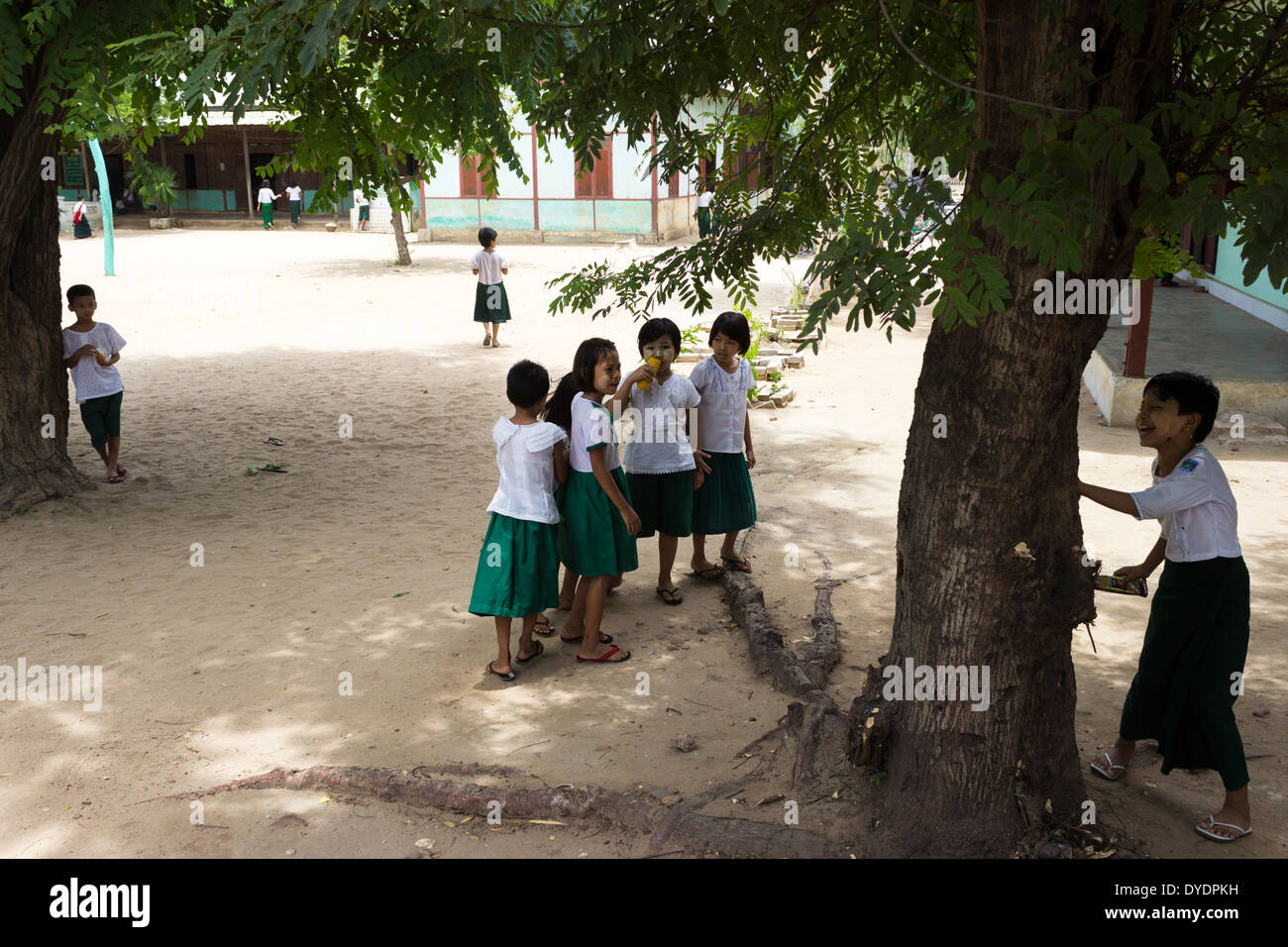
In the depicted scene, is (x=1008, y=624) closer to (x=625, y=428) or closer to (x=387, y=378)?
(x=625, y=428)

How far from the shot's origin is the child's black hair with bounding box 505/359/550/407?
483 cm

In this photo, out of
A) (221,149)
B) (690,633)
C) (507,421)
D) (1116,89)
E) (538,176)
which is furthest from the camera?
(221,149)

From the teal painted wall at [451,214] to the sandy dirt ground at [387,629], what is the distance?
17147 mm

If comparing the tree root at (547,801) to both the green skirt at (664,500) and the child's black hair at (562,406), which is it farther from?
the green skirt at (664,500)

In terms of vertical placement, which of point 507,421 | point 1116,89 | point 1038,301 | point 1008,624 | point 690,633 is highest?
point 1116,89

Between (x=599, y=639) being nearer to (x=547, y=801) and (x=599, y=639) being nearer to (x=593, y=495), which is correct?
(x=593, y=495)

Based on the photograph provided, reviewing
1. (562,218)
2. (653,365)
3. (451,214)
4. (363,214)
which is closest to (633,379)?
(653,365)

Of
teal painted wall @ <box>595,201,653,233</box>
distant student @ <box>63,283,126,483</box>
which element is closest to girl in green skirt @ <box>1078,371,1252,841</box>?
distant student @ <box>63,283,126,483</box>

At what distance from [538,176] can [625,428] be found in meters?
19.4

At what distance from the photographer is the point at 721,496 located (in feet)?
19.9

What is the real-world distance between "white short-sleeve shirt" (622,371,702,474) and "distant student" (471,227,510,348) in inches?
327

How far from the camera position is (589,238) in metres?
27.9

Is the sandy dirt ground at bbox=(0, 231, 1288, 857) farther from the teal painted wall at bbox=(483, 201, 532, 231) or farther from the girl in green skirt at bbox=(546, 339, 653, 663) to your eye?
the teal painted wall at bbox=(483, 201, 532, 231)

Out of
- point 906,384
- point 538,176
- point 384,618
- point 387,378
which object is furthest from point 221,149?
point 384,618
